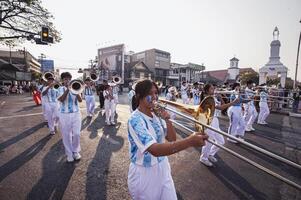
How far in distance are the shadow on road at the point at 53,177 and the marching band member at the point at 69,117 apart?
0.34m

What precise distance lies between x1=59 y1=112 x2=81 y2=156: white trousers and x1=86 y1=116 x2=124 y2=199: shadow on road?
2.16 feet

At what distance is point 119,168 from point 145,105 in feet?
9.69

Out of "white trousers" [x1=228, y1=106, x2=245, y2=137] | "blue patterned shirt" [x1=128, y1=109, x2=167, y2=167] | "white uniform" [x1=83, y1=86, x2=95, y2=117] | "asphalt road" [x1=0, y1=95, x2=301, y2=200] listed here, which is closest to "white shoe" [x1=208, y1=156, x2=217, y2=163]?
"asphalt road" [x1=0, y1=95, x2=301, y2=200]

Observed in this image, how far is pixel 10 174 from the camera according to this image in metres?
Result: 4.01

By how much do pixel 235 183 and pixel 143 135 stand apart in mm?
3051

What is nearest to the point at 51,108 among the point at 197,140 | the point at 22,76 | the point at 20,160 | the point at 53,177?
the point at 20,160

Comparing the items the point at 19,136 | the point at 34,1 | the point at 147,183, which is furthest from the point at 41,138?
the point at 34,1

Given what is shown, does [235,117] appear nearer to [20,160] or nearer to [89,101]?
[20,160]

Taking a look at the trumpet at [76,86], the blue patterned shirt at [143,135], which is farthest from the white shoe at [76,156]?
the blue patterned shirt at [143,135]

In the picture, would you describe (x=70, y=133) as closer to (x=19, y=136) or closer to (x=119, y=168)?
(x=119, y=168)

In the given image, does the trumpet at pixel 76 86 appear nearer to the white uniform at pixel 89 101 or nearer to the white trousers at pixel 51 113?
the white trousers at pixel 51 113

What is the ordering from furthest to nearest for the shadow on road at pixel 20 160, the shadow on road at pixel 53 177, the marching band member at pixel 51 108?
1. the marching band member at pixel 51 108
2. the shadow on road at pixel 20 160
3. the shadow on road at pixel 53 177

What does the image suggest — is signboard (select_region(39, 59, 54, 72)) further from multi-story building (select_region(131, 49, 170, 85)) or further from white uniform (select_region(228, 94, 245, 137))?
white uniform (select_region(228, 94, 245, 137))

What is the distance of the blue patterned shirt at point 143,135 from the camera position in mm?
1701
